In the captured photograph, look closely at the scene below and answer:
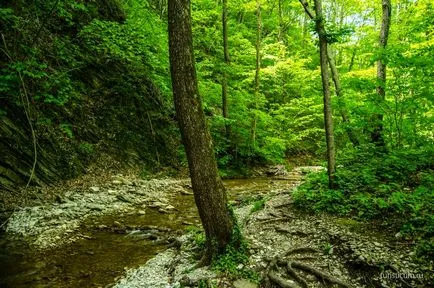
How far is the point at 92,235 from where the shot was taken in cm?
843

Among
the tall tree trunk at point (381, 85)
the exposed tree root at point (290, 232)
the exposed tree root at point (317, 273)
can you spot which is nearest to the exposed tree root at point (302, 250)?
the exposed tree root at point (317, 273)

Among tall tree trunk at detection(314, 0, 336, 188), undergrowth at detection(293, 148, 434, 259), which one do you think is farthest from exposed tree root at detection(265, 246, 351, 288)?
tall tree trunk at detection(314, 0, 336, 188)

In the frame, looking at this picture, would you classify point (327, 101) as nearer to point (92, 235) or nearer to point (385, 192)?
point (385, 192)

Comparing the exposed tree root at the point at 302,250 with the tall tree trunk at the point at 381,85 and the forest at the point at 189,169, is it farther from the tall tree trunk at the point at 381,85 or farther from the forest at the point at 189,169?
the tall tree trunk at the point at 381,85

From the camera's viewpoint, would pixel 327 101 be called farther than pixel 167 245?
Yes

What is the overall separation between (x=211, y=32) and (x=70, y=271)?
15.3m

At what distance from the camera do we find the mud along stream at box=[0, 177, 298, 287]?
6.32m

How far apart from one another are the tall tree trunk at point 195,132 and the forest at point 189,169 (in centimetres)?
2

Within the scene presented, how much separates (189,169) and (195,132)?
2.21ft

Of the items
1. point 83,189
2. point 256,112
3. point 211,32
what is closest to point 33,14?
point 83,189

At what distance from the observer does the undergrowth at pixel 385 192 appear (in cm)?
578

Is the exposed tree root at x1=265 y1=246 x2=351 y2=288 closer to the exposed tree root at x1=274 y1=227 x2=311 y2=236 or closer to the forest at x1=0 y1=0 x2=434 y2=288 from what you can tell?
the forest at x1=0 y1=0 x2=434 y2=288

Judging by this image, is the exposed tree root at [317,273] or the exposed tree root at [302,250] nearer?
the exposed tree root at [317,273]

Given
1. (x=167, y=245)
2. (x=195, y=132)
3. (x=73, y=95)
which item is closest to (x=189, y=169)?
(x=195, y=132)
